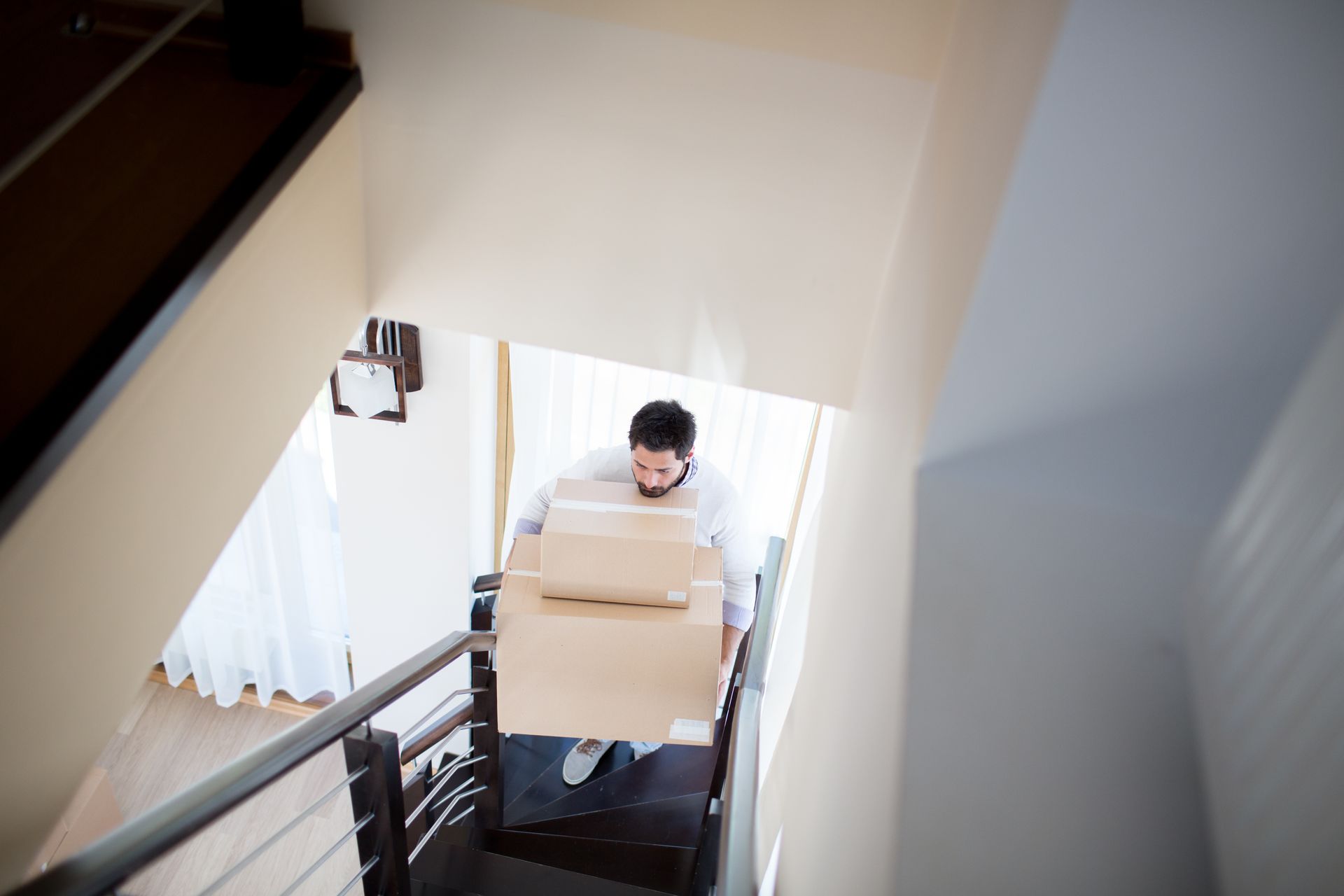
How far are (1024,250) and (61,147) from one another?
1488 millimetres

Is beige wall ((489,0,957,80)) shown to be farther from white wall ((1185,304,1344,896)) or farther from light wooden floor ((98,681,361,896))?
light wooden floor ((98,681,361,896))

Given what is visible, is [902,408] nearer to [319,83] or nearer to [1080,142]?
[1080,142]

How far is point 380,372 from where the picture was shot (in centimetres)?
310

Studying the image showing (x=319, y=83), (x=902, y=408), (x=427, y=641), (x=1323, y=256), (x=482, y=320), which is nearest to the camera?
(x=1323, y=256)

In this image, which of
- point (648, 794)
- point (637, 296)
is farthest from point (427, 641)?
point (637, 296)

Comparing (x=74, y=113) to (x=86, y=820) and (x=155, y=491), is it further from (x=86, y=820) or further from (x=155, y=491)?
(x=86, y=820)

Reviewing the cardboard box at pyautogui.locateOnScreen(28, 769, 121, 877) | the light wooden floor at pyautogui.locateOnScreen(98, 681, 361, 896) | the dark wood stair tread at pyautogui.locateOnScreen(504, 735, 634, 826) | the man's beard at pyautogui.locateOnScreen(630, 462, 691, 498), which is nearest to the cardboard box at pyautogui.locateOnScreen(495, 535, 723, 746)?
the man's beard at pyautogui.locateOnScreen(630, 462, 691, 498)

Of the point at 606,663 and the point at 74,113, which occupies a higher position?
the point at 74,113

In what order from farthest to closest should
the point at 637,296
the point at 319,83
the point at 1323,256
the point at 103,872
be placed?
the point at 637,296
the point at 319,83
the point at 103,872
the point at 1323,256

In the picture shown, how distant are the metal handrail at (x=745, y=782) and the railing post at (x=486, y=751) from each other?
0.67 meters

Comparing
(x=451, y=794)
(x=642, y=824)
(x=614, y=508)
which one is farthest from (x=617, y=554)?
(x=642, y=824)

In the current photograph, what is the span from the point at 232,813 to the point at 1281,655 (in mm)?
3768

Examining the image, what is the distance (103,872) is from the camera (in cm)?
96

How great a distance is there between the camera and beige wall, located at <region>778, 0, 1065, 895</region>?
0.81 m
